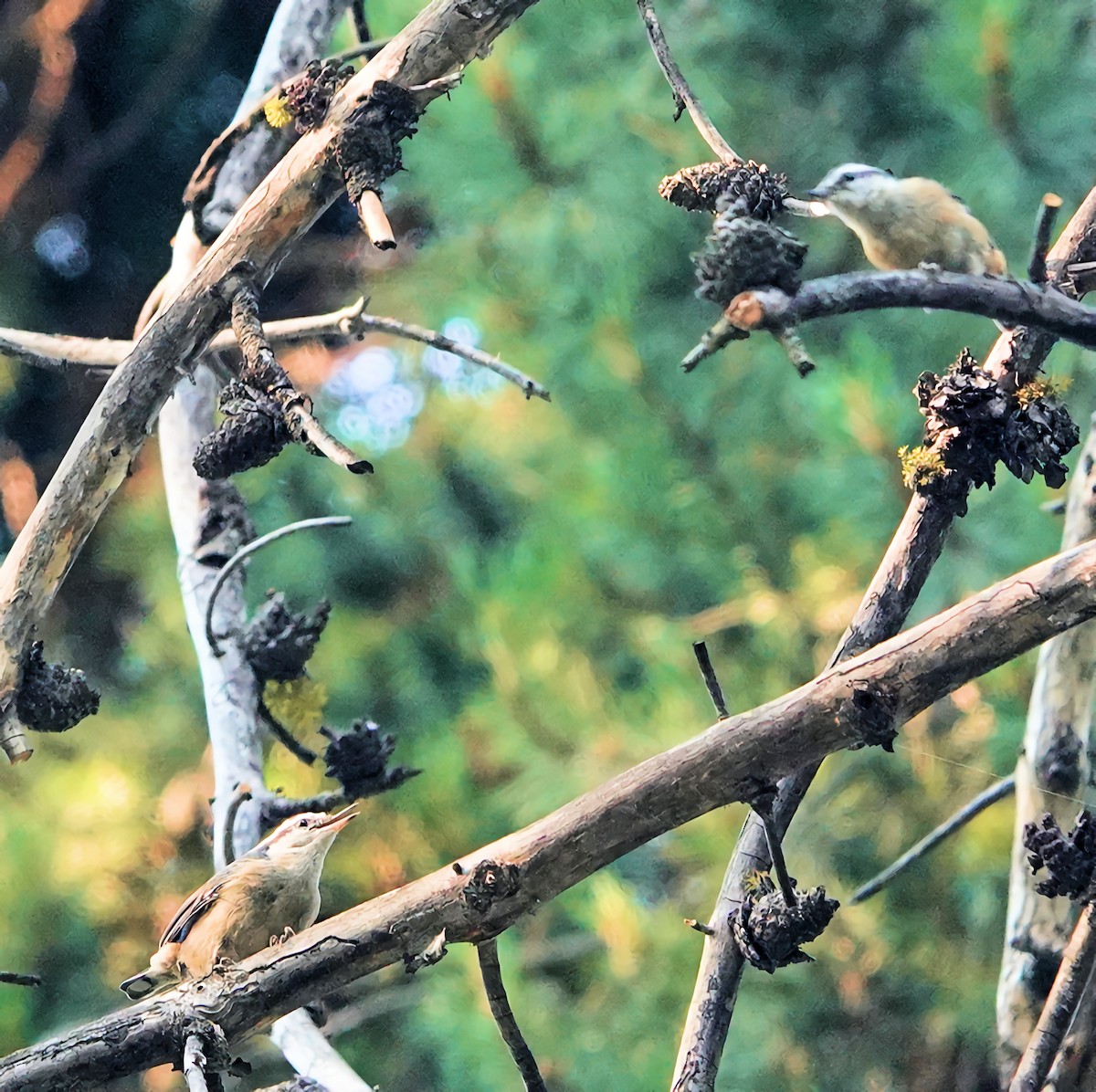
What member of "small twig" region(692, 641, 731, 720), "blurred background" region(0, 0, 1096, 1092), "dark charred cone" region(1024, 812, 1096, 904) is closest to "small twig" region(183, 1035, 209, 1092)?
"small twig" region(692, 641, 731, 720)

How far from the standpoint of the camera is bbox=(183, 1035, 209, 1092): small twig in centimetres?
41

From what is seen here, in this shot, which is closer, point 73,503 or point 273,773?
point 73,503

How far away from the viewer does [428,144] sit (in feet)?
3.15

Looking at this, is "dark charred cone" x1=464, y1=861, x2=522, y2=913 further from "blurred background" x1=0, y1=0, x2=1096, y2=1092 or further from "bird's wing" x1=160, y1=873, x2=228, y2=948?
"blurred background" x1=0, y1=0, x2=1096, y2=1092

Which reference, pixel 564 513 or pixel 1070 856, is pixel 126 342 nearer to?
pixel 564 513

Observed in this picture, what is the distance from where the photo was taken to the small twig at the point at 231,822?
26.0 inches

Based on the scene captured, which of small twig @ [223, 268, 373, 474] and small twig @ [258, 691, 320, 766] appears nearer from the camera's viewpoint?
small twig @ [223, 268, 373, 474]

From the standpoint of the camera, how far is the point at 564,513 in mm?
966

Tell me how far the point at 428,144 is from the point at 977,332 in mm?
431

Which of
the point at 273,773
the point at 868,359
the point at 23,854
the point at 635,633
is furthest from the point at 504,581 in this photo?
the point at 23,854

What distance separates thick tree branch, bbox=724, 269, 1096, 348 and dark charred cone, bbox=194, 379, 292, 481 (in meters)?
0.19

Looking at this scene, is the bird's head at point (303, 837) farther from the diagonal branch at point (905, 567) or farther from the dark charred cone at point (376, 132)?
the dark charred cone at point (376, 132)

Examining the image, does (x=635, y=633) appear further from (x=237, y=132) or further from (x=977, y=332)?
(x=237, y=132)

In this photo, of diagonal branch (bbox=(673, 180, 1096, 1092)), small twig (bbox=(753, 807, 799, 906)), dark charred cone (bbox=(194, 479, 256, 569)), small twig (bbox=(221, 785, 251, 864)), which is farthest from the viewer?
dark charred cone (bbox=(194, 479, 256, 569))
